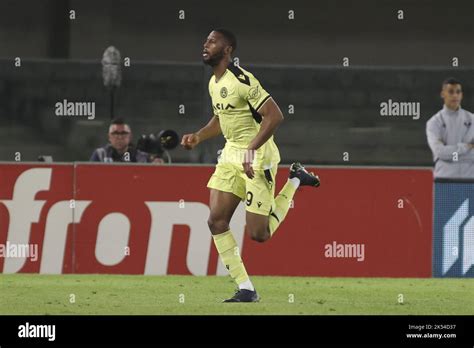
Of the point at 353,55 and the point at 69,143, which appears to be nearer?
the point at 69,143

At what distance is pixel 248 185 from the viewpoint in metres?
12.7

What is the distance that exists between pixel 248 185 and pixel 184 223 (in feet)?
10.4

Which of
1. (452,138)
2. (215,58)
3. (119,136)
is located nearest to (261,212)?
(215,58)

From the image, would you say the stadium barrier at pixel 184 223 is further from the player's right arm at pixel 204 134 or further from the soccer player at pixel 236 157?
the soccer player at pixel 236 157

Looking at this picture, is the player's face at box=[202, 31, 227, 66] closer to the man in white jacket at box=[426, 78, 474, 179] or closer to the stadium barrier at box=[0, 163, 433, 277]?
the stadium barrier at box=[0, 163, 433, 277]

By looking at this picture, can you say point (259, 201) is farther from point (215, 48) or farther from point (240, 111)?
point (215, 48)

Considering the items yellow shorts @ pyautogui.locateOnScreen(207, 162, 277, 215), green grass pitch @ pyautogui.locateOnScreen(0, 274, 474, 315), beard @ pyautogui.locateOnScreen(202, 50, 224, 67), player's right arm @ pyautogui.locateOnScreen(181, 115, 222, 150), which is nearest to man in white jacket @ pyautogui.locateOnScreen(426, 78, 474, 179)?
green grass pitch @ pyautogui.locateOnScreen(0, 274, 474, 315)

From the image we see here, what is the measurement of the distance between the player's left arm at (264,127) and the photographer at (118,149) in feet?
13.0

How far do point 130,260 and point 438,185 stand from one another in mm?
3283

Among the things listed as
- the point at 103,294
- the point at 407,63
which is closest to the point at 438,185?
the point at 103,294

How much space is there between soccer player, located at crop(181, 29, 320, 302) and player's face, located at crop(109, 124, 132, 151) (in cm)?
348

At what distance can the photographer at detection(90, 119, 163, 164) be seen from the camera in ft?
53.2

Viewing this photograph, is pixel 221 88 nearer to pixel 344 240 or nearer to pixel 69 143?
pixel 344 240

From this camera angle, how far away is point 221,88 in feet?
41.5
